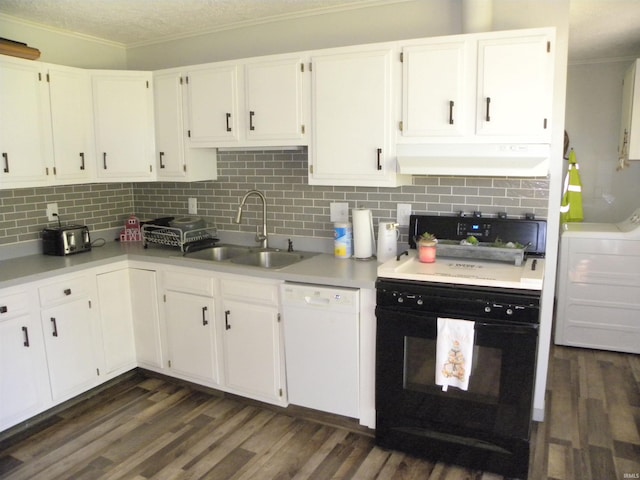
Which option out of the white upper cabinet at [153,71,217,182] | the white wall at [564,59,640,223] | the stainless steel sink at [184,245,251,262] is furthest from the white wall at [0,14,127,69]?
the white wall at [564,59,640,223]

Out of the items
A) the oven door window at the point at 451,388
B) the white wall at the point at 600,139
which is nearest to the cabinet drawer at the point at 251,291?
the oven door window at the point at 451,388

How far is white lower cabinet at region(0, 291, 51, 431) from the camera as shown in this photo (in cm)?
270

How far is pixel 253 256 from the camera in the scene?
3.44 metres

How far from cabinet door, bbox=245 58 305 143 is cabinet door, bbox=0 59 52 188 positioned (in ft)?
4.20

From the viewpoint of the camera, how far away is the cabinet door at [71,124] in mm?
3188

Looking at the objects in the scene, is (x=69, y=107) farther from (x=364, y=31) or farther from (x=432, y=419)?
(x=432, y=419)

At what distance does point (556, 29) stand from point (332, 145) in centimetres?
129

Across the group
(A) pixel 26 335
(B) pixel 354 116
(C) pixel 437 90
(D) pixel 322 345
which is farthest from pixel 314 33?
(A) pixel 26 335

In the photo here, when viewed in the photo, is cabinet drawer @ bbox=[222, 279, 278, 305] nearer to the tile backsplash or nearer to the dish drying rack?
the dish drying rack

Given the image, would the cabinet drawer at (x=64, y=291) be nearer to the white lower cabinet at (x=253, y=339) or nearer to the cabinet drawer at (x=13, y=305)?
the cabinet drawer at (x=13, y=305)

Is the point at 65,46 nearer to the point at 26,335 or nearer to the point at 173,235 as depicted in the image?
the point at 173,235

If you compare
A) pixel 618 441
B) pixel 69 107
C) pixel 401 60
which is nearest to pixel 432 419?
pixel 618 441

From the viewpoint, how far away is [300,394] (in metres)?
2.84

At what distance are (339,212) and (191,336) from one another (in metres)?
1.25
